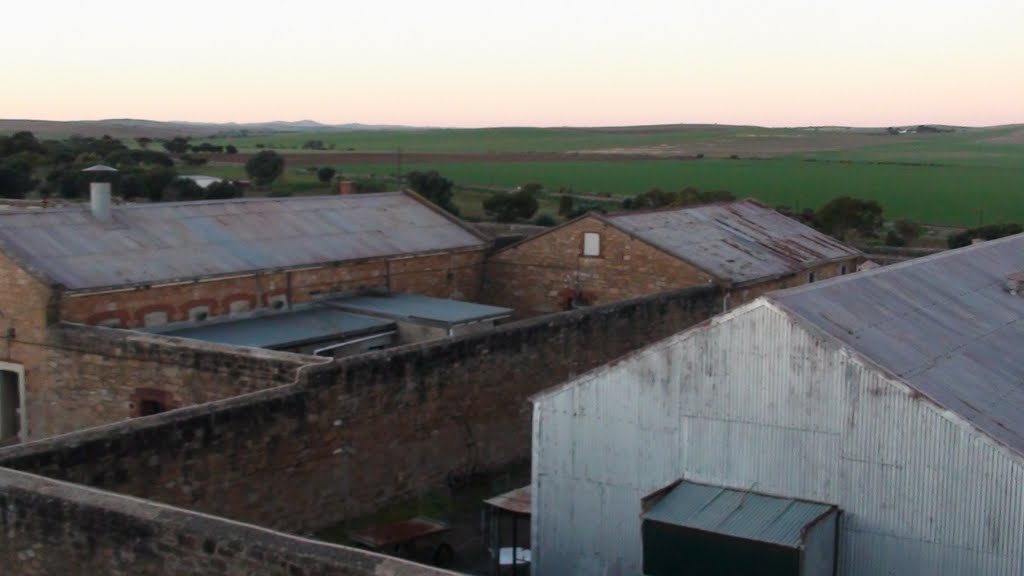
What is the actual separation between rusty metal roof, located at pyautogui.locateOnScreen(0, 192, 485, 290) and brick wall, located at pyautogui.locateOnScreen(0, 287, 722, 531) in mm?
6010

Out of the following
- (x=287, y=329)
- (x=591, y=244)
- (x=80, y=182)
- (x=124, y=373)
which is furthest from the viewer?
(x=80, y=182)

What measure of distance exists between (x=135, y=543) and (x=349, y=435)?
5.97 m

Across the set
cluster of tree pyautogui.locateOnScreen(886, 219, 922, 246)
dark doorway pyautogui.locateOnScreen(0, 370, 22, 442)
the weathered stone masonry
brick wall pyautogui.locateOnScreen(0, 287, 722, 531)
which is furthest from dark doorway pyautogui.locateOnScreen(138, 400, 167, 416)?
cluster of tree pyautogui.locateOnScreen(886, 219, 922, 246)

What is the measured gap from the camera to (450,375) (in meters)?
17.1

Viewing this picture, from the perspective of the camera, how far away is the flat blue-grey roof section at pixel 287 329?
19766 millimetres

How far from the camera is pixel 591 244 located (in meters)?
26.2

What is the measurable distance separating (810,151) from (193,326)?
179 m

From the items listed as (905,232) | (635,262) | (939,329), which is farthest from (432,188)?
(939,329)

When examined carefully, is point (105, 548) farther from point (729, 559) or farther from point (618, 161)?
point (618, 161)

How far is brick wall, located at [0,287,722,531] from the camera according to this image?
41.4ft

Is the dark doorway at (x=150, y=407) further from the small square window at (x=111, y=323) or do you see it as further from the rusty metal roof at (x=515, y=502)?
the rusty metal roof at (x=515, y=502)

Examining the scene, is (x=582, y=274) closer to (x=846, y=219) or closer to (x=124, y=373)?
(x=124, y=373)

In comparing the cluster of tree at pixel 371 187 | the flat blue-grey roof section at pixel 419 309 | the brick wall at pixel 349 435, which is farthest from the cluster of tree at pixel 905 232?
the brick wall at pixel 349 435

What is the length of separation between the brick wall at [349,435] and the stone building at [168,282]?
1.19m
